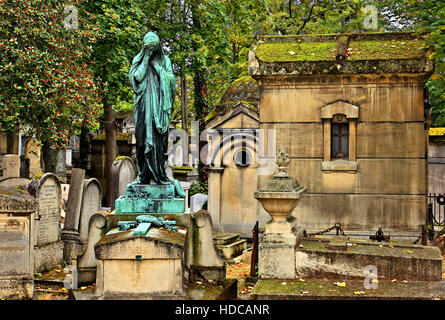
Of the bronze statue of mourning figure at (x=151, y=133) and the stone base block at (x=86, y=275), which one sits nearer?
the stone base block at (x=86, y=275)

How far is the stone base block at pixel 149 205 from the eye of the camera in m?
7.54

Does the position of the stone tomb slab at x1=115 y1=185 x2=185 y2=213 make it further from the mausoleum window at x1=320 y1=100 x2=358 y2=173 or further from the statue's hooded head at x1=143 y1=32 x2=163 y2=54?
the mausoleum window at x1=320 y1=100 x2=358 y2=173

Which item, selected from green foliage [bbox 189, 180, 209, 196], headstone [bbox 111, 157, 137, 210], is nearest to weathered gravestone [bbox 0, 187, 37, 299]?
headstone [bbox 111, 157, 137, 210]

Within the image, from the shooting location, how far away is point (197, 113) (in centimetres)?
2225

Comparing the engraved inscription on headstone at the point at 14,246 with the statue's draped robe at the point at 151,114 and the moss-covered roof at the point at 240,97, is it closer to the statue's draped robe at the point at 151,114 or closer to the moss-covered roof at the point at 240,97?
the statue's draped robe at the point at 151,114

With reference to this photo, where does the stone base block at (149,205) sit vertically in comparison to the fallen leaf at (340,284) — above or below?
above

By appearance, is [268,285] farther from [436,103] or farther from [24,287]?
[436,103]

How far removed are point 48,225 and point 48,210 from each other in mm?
351

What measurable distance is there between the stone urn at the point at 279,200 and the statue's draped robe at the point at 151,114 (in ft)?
4.81

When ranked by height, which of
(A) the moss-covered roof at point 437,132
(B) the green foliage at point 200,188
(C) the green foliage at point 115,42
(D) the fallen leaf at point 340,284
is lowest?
(D) the fallen leaf at point 340,284

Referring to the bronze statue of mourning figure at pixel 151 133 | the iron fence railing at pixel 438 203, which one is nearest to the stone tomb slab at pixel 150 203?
the bronze statue of mourning figure at pixel 151 133

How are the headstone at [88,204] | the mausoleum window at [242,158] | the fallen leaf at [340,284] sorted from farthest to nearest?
the mausoleum window at [242,158], the headstone at [88,204], the fallen leaf at [340,284]

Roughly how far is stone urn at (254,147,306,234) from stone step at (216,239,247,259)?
14.7 feet

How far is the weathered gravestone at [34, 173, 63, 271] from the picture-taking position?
10.9 metres
